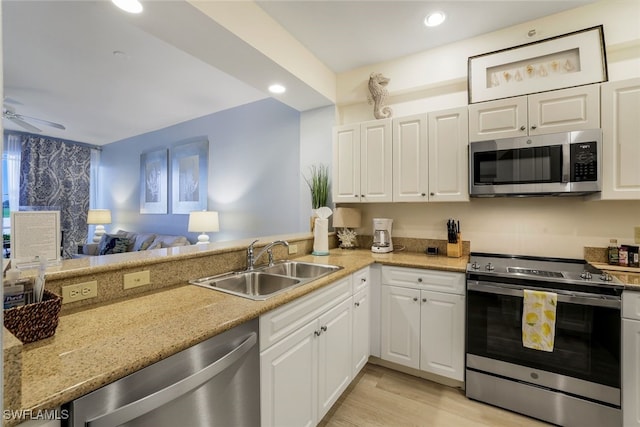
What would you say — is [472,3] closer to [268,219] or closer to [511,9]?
[511,9]

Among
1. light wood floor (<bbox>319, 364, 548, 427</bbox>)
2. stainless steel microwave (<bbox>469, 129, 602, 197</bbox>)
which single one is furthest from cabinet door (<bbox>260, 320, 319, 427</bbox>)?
stainless steel microwave (<bbox>469, 129, 602, 197</bbox>)

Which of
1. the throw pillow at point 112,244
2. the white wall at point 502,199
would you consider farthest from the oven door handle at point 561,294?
the throw pillow at point 112,244

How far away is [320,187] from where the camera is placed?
289 centimetres

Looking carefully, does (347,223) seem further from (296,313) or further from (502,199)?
(296,313)

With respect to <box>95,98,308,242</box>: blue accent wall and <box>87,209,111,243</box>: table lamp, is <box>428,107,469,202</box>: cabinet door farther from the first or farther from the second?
<box>87,209,111,243</box>: table lamp

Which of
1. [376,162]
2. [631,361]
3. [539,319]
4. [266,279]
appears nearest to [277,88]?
[376,162]

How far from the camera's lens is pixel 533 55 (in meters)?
2.12

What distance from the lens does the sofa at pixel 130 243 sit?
13.5ft

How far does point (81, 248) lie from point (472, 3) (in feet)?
22.0

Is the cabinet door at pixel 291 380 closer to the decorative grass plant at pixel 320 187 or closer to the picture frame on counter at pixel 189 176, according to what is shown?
the decorative grass plant at pixel 320 187

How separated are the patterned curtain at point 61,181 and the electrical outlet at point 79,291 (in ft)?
15.4

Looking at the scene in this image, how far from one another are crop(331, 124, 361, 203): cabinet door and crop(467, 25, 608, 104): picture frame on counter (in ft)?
3.37

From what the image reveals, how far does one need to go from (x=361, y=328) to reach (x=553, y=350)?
1.18 m

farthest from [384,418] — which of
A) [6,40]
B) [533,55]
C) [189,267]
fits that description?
[6,40]
